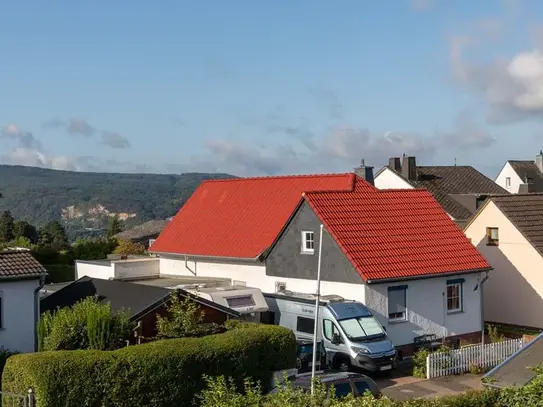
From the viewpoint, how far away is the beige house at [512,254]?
32531mm

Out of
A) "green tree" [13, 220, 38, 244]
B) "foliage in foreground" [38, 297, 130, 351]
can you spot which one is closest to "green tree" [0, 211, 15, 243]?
"green tree" [13, 220, 38, 244]

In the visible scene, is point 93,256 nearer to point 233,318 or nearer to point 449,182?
point 449,182

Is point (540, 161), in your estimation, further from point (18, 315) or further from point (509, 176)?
point (18, 315)

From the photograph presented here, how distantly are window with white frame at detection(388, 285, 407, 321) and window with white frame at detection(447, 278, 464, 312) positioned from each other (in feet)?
7.50

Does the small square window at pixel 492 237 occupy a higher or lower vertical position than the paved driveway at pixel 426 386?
higher

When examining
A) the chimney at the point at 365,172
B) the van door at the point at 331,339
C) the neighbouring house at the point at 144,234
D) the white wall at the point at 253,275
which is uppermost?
the chimney at the point at 365,172

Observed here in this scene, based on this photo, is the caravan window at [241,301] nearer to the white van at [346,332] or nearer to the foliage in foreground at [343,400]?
the white van at [346,332]

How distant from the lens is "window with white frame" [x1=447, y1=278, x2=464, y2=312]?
28.7m

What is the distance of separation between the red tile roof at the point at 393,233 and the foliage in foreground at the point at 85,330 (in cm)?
896

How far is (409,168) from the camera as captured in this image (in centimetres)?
5353

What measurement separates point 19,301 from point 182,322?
5316 millimetres

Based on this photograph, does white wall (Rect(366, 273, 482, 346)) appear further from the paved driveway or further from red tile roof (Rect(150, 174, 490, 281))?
the paved driveway

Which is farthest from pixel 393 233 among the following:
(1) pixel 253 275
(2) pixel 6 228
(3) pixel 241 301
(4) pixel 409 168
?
(2) pixel 6 228

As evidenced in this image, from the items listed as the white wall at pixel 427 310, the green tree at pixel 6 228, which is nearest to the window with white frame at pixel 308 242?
the white wall at pixel 427 310
